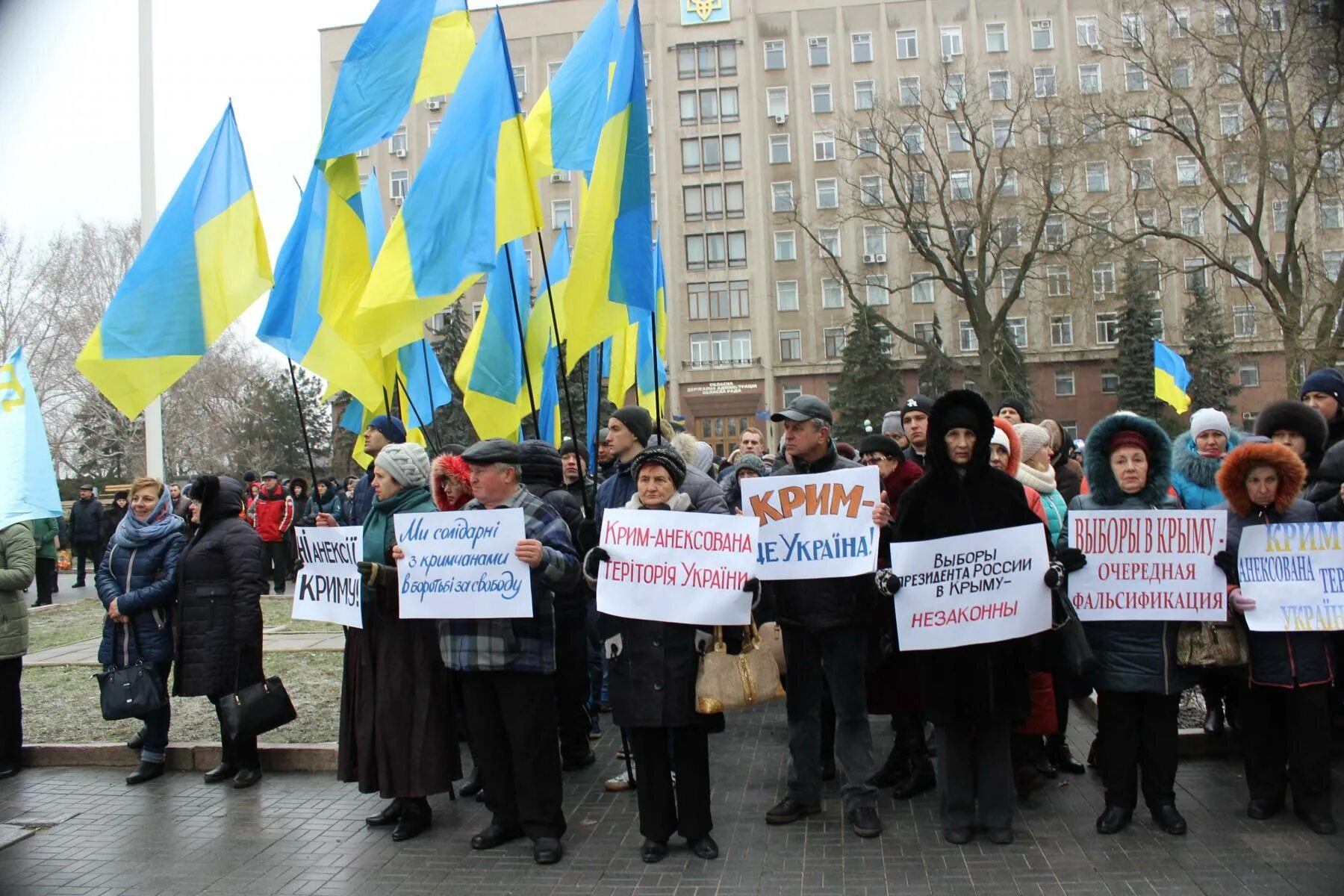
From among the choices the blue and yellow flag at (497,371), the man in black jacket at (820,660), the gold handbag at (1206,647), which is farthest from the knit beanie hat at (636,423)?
the gold handbag at (1206,647)

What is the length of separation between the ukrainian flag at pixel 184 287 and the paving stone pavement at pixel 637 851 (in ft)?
8.47

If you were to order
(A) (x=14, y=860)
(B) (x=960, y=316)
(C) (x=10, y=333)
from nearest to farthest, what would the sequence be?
1. (A) (x=14, y=860)
2. (C) (x=10, y=333)
3. (B) (x=960, y=316)

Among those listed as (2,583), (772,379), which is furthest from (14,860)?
(772,379)

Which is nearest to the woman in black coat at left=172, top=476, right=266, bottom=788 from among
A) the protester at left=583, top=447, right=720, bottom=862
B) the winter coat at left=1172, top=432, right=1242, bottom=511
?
the protester at left=583, top=447, right=720, bottom=862

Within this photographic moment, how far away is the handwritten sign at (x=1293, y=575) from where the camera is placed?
552 cm

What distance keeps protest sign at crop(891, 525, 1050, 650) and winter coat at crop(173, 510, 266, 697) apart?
419 centimetres

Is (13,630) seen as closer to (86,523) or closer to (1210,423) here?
(1210,423)

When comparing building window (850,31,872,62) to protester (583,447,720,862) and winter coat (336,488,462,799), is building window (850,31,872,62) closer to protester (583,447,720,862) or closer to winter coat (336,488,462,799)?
winter coat (336,488,462,799)

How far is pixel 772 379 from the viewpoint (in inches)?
→ 2270

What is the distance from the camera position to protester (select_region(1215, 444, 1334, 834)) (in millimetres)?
5516

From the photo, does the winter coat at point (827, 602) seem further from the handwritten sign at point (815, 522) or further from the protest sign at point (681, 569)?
the protest sign at point (681, 569)

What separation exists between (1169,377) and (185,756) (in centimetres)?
1222

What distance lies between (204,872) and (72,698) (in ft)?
18.3

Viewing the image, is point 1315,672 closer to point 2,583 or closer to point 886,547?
point 886,547
